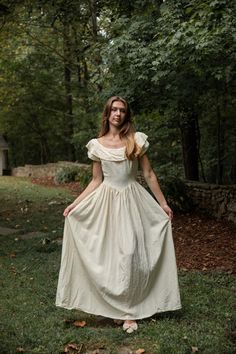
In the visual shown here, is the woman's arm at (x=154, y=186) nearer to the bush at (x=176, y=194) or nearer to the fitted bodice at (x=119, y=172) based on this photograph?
the fitted bodice at (x=119, y=172)

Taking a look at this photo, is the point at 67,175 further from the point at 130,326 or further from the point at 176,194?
the point at 130,326

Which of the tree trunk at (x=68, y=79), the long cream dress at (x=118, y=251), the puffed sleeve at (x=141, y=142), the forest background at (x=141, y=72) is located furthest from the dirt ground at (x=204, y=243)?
the tree trunk at (x=68, y=79)

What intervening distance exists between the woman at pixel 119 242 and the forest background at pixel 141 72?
1651 millimetres

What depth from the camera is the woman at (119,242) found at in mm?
4062

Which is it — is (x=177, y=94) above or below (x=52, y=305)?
above

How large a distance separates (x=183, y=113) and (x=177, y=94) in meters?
2.34

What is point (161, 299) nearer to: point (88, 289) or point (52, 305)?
point (88, 289)

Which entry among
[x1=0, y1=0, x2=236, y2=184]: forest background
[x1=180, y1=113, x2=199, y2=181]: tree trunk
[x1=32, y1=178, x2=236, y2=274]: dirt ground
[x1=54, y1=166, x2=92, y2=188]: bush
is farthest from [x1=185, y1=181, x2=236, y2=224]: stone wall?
[x1=54, y1=166, x2=92, y2=188]: bush

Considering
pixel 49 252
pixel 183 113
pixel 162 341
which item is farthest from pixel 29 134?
pixel 162 341

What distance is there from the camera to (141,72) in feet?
21.2

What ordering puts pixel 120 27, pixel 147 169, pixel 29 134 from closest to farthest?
pixel 147 169
pixel 120 27
pixel 29 134

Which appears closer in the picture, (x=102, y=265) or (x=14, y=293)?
(x=102, y=265)

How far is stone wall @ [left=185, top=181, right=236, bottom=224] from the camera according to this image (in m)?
8.75

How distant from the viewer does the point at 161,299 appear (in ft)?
13.6
